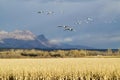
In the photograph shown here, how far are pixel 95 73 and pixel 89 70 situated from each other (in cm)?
98

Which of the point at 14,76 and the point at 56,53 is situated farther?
the point at 56,53

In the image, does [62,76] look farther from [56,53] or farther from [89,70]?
[56,53]

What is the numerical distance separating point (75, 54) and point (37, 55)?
9400 mm

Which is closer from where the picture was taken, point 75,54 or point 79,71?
point 79,71

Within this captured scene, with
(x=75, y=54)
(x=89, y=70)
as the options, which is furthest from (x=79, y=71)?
(x=75, y=54)

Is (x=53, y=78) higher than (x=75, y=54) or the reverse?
the reverse

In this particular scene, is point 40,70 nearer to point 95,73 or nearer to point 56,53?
point 95,73

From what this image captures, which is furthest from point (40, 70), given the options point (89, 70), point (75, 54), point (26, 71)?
point (75, 54)

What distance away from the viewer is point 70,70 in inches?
1208

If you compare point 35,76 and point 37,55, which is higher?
point 37,55

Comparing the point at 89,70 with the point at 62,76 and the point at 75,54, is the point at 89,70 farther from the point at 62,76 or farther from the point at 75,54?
the point at 75,54

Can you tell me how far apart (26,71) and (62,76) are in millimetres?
2831

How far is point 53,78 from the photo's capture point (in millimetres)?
29062

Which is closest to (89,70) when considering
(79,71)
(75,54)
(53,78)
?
(79,71)
